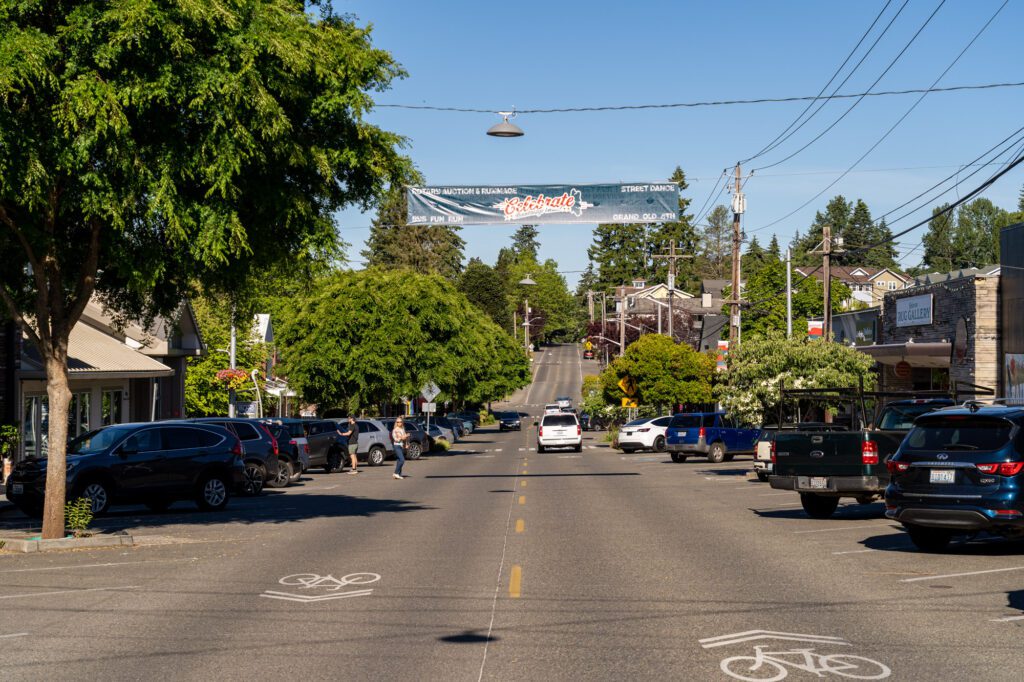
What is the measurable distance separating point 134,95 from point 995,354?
27.3 m

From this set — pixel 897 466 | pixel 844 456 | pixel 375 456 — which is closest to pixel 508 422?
pixel 375 456

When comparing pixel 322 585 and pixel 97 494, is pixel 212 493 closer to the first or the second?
pixel 97 494

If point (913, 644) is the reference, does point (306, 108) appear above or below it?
above

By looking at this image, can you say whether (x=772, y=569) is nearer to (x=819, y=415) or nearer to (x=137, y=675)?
(x=137, y=675)

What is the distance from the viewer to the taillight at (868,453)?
19125 mm

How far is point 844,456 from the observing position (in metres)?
19.3

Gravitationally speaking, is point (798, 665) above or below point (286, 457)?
below

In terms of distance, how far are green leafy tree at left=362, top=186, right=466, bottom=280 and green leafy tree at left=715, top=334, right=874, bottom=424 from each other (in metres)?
77.9

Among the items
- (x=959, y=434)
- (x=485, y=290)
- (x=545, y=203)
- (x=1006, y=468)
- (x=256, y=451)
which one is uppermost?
(x=485, y=290)

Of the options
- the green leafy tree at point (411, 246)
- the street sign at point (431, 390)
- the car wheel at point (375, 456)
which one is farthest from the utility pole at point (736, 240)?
the green leafy tree at point (411, 246)

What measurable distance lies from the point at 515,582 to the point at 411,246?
10717 cm

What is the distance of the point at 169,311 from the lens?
20.0m

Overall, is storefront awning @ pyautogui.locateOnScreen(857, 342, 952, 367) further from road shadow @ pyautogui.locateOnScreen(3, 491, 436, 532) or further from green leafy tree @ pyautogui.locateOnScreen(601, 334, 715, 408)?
road shadow @ pyautogui.locateOnScreen(3, 491, 436, 532)

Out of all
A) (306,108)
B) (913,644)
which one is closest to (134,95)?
(306,108)
